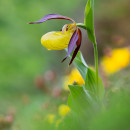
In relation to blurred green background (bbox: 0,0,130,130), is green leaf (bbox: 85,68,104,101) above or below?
below

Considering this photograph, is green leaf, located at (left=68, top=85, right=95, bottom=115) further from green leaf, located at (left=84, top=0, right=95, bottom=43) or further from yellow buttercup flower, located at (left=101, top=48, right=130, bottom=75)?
yellow buttercup flower, located at (left=101, top=48, right=130, bottom=75)

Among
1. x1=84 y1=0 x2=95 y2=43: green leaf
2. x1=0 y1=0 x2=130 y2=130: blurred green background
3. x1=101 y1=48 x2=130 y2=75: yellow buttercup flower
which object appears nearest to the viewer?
x1=84 y1=0 x2=95 y2=43: green leaf

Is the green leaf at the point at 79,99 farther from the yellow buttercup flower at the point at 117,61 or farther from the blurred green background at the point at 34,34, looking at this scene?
the blurred green background at the point at 34,34

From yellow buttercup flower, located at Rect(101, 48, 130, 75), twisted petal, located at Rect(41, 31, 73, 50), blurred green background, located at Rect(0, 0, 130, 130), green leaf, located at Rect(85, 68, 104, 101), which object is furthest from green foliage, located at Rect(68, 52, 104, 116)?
blurred green background, located at Rect(0, 0, 130, 130)

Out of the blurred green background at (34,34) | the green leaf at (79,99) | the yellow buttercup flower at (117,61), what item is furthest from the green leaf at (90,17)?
the blurred green background at (34,34)

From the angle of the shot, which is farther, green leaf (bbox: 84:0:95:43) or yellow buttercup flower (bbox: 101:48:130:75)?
yellow buttercup flower (bbox: 101:48:130:75)

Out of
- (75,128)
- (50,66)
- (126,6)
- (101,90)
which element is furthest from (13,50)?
(75,128)
